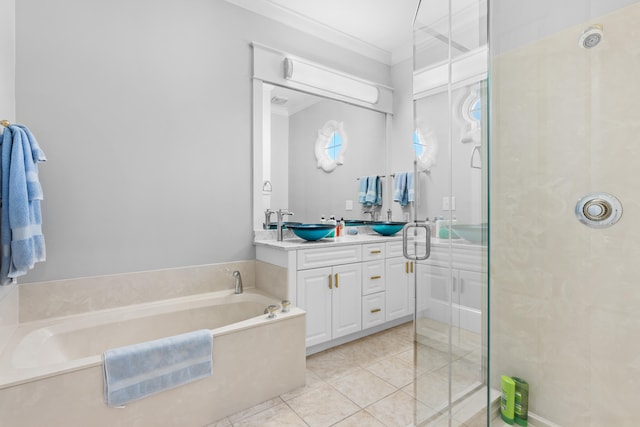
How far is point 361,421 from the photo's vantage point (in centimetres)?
167

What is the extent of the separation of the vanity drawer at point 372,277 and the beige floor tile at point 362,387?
0.69m

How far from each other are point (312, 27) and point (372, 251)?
84.2 inches

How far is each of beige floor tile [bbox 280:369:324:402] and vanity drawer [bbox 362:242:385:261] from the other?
991 mm

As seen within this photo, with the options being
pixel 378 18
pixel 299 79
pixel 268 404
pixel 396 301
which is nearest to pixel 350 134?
pixel 299 79

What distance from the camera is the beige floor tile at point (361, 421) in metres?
1.64

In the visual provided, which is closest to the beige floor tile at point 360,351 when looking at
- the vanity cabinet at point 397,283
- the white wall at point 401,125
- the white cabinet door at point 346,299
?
the white cabinet door at point 346,299

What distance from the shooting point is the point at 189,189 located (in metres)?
2.33

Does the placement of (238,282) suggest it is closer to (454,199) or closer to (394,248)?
(394,248)

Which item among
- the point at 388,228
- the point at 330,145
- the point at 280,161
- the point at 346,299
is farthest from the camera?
the point at 330,145

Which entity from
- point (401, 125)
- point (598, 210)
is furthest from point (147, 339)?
point (401, 125)

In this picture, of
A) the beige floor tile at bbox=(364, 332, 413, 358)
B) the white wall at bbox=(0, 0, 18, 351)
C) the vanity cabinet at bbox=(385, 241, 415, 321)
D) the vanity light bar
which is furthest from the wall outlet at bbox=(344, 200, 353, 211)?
the white wall at bbox=(0, 0, 18, 351)

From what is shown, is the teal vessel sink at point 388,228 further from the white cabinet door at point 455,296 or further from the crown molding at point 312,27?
the crown molding at point 312,27

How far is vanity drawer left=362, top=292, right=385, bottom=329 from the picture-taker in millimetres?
2662

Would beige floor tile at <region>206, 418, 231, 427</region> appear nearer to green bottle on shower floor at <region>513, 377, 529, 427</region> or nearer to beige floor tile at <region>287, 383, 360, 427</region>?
beige floor tile at <region>287, 383, 360, 427</region>
